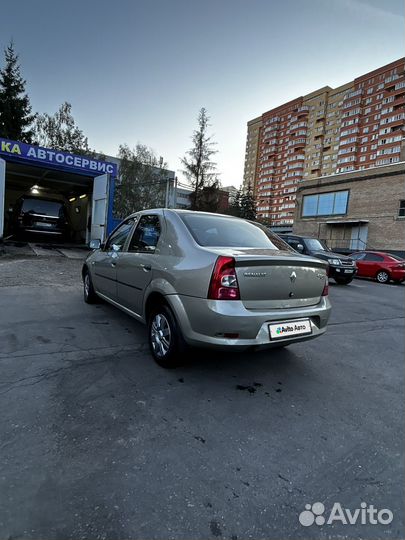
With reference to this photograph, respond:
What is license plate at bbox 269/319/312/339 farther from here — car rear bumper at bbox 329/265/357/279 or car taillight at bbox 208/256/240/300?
car rear bumper at bbox 329/265/357/279

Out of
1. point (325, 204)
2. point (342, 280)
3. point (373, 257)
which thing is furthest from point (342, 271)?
point (325, 204)

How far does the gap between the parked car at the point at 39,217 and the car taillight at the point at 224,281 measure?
41.1ft

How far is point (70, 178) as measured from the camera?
15.6 metres

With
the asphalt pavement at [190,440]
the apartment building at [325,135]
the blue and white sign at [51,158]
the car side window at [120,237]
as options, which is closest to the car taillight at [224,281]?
the asphalt pavement at [190,440]

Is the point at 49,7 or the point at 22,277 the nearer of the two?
the point at 22,277

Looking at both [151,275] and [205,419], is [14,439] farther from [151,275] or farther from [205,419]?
[151,275]

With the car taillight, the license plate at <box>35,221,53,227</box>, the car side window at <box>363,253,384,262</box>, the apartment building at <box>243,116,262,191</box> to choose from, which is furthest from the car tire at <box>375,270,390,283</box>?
the apartment building at <box>243,116,262,191</box>

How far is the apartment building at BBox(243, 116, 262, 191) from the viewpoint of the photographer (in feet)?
394

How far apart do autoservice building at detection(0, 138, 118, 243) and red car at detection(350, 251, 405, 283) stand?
12.1 meters

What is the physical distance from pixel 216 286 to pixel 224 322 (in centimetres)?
31

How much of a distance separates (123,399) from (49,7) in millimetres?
12214

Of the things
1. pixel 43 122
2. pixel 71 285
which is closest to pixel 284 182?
pixel 43 122

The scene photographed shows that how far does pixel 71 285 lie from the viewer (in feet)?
22.7

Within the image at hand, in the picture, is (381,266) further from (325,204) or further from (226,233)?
(325,204)
